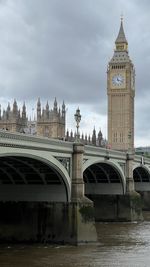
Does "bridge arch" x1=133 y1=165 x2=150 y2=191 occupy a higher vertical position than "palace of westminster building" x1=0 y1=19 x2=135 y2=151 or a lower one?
lower

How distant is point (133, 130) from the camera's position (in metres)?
101

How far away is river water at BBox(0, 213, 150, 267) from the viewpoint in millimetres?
20547

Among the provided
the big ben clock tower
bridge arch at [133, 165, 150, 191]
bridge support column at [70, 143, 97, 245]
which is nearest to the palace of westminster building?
the big ben clock tower

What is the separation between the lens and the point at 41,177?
90.0ft

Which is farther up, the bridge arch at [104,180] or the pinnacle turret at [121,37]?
the pinnacle turret at [121,37]

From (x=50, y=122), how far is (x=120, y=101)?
627 inches

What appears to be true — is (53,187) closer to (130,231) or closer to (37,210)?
(37,210)

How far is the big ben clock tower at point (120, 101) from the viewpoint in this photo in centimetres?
9656

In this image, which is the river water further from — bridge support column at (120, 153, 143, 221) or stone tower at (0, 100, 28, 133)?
stone tower at (0, 100, 28, 133)

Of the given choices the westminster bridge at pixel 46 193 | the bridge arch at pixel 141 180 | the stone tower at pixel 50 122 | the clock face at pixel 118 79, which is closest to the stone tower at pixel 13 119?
the stone tower at pixel 50 122

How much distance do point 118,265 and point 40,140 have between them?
6599 millimetres

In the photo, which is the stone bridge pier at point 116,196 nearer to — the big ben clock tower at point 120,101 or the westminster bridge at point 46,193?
the westminster bridge at point 46,193

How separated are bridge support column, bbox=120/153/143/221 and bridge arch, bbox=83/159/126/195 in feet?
1.98

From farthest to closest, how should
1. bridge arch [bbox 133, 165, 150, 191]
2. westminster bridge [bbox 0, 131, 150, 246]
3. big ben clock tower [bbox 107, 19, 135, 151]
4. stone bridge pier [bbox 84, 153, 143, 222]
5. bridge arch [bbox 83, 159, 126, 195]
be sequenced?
1. big ben clock tower [bbox 107, 19, 135, 151]
2. bridge arch [bbox 133, 165, 150, 191]
3. stone bridge pier [bbox 84, 153, 143, 222]
4. bridge arch [bbox 83, 159, 126, 195]
5. westminster bridge [bbox 0, 131, 150, 246]
